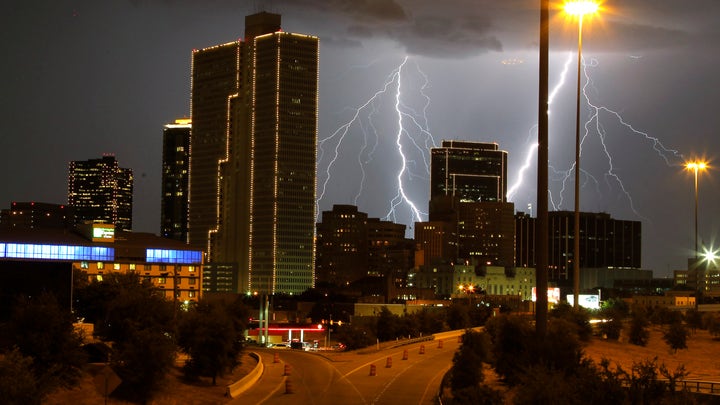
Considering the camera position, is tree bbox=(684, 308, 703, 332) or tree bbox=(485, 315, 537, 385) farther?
tree bbox=(684, 308, 703, 332)

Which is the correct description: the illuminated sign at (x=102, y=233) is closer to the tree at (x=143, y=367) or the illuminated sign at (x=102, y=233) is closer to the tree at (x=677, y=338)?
the tree at (x=677, y=338)

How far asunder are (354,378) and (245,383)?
6.12 m

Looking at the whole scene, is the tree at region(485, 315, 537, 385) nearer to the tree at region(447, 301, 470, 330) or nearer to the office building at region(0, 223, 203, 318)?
the tree at region(447, 301, 470, 330)

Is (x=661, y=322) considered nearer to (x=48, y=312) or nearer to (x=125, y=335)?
(x=125, y=335)

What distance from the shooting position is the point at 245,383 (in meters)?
48.6

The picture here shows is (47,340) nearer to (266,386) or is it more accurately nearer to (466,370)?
(266,386)

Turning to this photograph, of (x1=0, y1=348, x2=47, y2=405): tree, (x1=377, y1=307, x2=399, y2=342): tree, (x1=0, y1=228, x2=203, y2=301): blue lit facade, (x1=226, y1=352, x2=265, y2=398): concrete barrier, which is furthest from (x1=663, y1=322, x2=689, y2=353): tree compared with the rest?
(x1=0, y1=228, x2=203, y2=301): blue lit facade

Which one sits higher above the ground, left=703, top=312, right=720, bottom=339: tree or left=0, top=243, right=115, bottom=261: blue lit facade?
left=0, top=243, right=115, bottom=261: blue lit facade

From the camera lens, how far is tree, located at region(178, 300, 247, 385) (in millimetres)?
50250

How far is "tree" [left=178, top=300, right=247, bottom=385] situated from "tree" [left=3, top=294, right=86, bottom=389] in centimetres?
946

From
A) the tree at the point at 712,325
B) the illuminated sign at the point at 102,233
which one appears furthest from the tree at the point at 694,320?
the illuminated sign at the point at 102,233

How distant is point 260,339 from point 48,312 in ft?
206

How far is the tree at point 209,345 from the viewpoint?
50250 mm

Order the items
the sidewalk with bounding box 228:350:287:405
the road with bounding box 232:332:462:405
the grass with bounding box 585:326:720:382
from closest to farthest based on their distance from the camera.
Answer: the road with bounding box 232:332:462:405, the sidewalk with bounding box 228:350:287:405, the grass with bounding box 585:326:720:382
